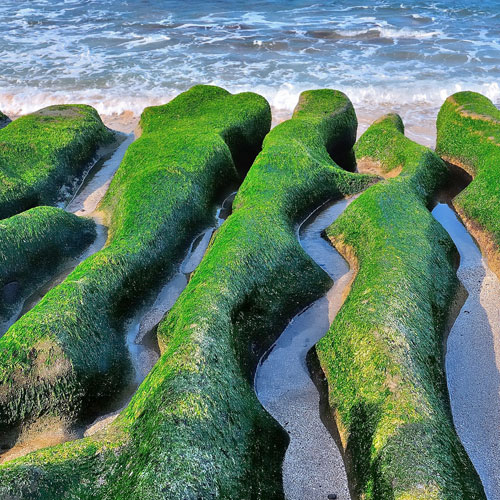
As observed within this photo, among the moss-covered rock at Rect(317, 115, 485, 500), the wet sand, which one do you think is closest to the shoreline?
the moss-covered rock at Rect(317, 115, 485, 500)

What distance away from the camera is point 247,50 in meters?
15.6

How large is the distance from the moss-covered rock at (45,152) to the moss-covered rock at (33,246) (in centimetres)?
107

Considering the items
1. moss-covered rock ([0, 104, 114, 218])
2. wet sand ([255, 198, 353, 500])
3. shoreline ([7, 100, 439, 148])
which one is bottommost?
shoreline ([7, 100, 439, 148])

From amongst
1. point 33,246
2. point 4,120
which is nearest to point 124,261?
point 33,246

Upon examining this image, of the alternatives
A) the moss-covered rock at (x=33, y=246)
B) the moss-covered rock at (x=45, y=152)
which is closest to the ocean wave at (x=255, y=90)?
the moss-covered rock at (x=45, y=152)

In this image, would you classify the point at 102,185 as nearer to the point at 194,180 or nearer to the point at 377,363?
the point at 194,180

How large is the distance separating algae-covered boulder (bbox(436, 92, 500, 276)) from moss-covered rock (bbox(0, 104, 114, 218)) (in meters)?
5.79

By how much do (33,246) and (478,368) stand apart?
471 cm

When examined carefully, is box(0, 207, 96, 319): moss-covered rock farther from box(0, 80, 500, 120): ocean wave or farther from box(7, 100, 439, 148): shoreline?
box(0, 80, 500, 120): ocean wave

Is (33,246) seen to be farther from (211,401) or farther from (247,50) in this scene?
(247,50)

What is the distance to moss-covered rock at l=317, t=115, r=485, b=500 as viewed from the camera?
3.35 meters

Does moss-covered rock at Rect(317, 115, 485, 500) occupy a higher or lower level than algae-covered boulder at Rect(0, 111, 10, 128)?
higher

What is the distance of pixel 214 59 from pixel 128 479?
44.7 feet

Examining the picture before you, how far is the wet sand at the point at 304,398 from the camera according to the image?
144 inches
